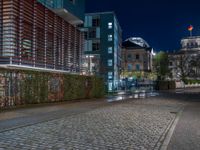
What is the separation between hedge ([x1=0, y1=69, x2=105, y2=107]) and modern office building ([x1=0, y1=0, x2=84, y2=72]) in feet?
7.51

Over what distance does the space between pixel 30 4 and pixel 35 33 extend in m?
2.04

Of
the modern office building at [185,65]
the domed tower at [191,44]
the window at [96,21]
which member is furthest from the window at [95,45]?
the domed tower at [191,44]

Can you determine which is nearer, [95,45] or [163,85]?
[163,85]

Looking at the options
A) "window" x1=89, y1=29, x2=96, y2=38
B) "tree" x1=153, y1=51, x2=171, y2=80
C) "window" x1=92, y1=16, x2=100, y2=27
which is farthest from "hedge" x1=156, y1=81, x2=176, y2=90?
"window" x1=92, y1=16, x2=100, y2=27

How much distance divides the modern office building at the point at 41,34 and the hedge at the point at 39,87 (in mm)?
2290

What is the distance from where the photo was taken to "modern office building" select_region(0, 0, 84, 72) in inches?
669

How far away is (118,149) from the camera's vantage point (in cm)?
615

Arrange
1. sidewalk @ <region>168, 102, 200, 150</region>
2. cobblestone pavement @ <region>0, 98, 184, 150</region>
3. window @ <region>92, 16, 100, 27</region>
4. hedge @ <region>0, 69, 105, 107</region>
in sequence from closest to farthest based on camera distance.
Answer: cobblestone pavement @ <region>0, 98, 184, 150</region>
sidewalk @ <region>168, 102, 200, 150</region>
hedge @ <region>0, 69, 105, 107</region>
window @ <region>92, 16, 100, 27</region>

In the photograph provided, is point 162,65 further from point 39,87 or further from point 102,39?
point 39,87

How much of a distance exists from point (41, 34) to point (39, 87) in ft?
20.1

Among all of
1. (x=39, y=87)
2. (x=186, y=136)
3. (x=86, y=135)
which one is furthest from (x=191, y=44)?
(x=86, y=135)

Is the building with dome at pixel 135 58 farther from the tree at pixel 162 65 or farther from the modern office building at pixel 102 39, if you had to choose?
the modern office building at pixel 102 39

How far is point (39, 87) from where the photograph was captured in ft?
50.5

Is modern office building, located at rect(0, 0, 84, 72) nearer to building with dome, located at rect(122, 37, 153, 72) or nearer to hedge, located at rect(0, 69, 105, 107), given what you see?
hedge, located at rect(0, 69, 105, 107)
